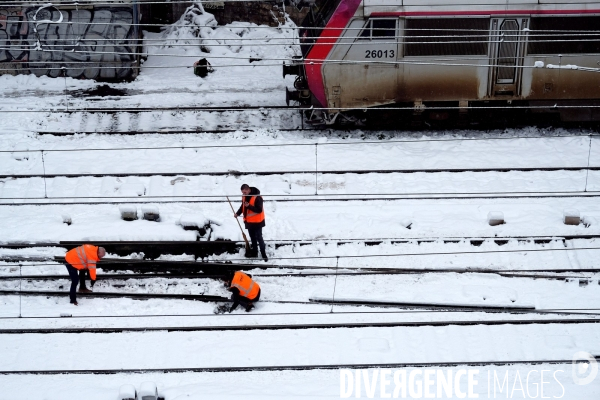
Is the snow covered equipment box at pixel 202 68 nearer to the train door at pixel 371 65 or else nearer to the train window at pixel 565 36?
the train door at pixel 371 65

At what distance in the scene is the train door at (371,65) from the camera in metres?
15.6

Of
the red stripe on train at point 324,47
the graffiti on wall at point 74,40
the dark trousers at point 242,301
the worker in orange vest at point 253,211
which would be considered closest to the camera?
the dark trousers at point 242,301

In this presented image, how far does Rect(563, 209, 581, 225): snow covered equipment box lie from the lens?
1357 cm

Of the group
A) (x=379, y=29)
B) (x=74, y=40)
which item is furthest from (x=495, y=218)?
(x=74, y=40)

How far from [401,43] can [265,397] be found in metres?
8.48

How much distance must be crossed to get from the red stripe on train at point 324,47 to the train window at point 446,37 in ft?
4.27

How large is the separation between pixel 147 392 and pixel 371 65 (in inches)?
347

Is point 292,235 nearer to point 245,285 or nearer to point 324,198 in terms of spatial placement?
point 324,198

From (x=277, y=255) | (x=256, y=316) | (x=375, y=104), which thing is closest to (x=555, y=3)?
(x=375, y=104)

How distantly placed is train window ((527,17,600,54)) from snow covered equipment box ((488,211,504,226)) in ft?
13.8

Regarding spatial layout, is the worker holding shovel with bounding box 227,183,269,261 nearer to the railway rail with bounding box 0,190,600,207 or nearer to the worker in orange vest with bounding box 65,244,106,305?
the railway rail with bounding box 0,190,600,207

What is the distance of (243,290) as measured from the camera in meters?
11.8

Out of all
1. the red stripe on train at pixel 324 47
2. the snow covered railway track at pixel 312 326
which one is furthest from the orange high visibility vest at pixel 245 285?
the red stripe on train at pixel 324 47

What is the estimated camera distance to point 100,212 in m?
14.1
